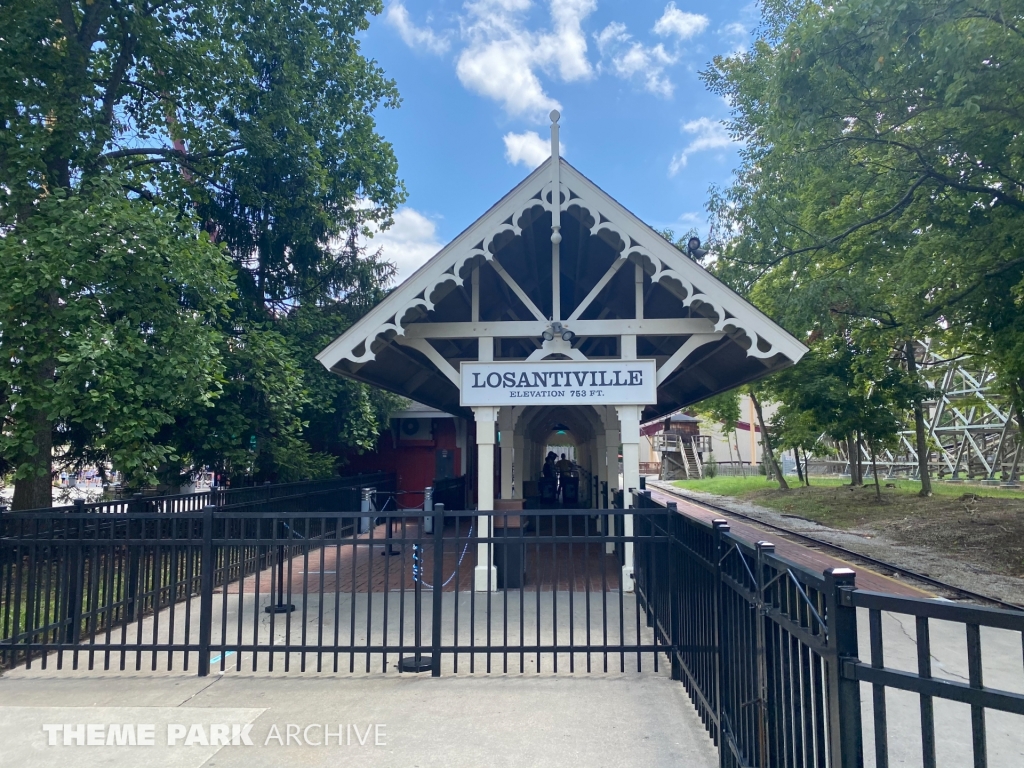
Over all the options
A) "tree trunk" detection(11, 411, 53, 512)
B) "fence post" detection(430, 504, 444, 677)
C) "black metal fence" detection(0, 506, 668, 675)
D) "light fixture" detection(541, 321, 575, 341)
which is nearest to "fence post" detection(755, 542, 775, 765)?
"black metal fence" detection(0, 506, 668, 675)

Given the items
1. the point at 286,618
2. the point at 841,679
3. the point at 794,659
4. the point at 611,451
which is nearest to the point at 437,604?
the point at 286,618

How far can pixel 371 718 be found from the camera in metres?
4.78

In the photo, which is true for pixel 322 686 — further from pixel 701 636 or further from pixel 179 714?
pixel 701 636

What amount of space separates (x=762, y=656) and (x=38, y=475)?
10.6 meters

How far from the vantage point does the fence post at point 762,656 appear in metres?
3.11

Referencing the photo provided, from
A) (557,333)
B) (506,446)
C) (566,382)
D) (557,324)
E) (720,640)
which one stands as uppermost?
(557,324)

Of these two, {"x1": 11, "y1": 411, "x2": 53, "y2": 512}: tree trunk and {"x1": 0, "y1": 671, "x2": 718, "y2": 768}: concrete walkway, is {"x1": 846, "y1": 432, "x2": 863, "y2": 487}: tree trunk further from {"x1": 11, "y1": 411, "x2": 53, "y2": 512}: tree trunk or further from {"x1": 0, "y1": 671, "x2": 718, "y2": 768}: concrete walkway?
{"x1": 11, "y1": 411, "x2": 53, "y2": 512}: tree trunk

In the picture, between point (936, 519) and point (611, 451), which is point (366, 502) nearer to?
point (611, 451)

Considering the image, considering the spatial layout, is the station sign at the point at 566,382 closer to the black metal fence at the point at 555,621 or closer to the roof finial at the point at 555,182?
the roof finial at the point at 555,182

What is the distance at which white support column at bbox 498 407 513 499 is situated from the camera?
11305 mm

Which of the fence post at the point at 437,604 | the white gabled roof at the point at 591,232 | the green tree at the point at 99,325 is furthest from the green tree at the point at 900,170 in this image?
the green tree at the point at 99,325

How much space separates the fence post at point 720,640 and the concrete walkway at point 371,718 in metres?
0.21

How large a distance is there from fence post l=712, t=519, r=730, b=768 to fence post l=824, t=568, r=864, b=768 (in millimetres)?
1709

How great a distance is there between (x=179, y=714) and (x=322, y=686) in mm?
1062
